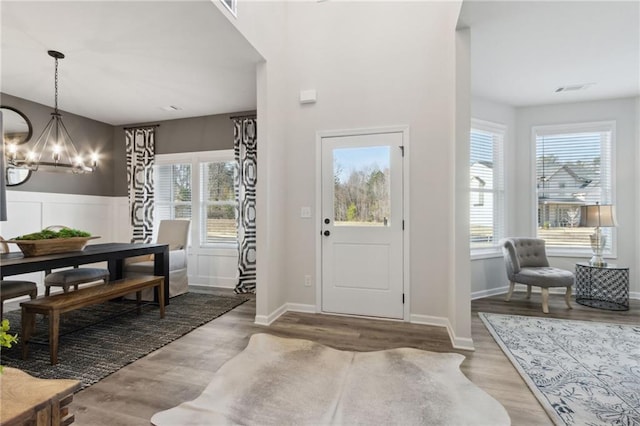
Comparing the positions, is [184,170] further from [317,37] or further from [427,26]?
[427,26]

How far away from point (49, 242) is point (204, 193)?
92.4 inches

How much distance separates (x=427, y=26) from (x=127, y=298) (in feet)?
16.3

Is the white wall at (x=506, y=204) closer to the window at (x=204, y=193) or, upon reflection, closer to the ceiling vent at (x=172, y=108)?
the window at (x=204, y=193)

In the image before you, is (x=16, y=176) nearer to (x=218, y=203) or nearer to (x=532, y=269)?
(x=218, y=203)

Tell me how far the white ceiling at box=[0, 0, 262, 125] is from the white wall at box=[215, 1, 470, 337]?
1.56ft

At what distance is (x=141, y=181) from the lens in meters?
5.10

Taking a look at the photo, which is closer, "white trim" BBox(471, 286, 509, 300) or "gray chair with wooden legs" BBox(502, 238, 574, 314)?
"gray chair with wooden legs" BBox(502, 238, 574, 314)

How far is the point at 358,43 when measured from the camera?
3.48 metres

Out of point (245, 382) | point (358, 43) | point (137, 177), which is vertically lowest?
point (245, 382)

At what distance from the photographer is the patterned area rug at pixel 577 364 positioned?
186cm

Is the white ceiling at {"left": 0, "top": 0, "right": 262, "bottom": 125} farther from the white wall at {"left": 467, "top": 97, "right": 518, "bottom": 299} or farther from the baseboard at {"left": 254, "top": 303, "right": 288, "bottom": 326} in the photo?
the white wall at {"left": 467, "top": 97, "right": 518, "bottom": 299}

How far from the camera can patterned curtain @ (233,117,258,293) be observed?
4488 mm

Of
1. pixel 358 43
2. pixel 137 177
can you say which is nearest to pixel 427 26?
pixel 358 43

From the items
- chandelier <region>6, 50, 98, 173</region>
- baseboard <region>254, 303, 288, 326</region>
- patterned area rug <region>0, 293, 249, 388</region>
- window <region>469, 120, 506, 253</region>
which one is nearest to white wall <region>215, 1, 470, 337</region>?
baseboard <region>254, 303, 288, 326</region>
